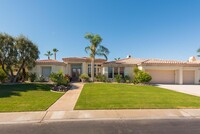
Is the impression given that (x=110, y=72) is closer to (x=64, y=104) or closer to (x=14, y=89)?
(x=14, y=89)

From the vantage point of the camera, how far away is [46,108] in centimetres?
827

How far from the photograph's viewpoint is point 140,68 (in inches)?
971

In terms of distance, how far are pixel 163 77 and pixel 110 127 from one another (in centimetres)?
2206

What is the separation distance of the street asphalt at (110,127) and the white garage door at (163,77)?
63.0 feet

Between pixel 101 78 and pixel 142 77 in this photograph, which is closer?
pixel 142 77

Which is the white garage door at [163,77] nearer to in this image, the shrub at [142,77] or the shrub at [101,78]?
the shrub at [142,77]

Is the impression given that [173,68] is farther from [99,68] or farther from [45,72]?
[45,72]

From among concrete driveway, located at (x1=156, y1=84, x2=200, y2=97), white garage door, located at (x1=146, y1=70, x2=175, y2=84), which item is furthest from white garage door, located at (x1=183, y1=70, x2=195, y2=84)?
concrete driveway, located at (x1=156, y1=84, x2=200, y2=97)

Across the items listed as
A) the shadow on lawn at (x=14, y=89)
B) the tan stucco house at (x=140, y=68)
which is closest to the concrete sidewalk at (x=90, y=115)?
the shadow on lawn at (x=14, y=89)

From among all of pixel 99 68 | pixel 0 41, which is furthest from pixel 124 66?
pixel 0 41

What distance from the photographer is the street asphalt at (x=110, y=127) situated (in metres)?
5.46

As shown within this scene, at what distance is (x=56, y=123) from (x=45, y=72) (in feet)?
65.6

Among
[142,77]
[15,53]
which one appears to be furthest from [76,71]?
[142,77]

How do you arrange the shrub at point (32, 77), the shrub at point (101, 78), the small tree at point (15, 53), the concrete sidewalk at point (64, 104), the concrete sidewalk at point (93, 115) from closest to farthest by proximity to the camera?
the concrete sidewalk at point (93, 115), the concrete sidewalk at point (64, 104), the small tree at point (15, 53), the shrub at point (32, 77), the shrub at point (101, 78)
